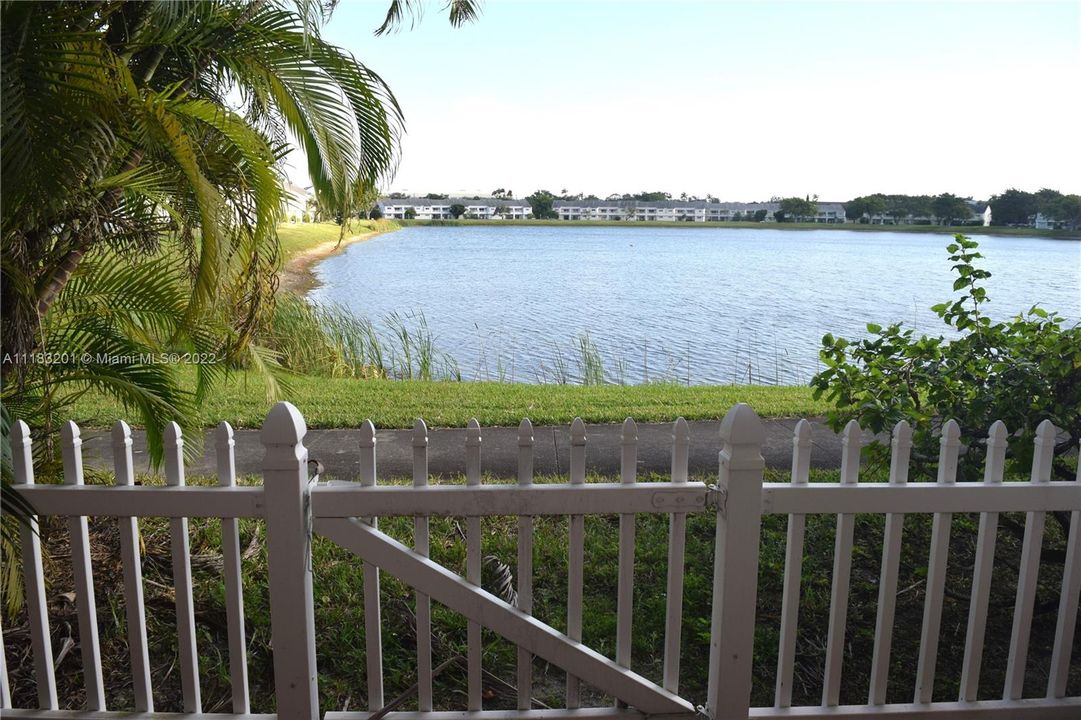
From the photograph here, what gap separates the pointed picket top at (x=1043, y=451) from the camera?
A: 3.12 meters

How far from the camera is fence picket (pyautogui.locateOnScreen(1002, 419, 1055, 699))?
3139mm

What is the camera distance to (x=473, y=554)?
9.65 feet

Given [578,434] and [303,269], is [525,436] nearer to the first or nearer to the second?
[578,434]

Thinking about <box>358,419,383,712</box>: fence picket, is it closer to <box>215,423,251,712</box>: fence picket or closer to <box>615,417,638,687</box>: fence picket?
<box>215,423,251,712</box>: fence picket

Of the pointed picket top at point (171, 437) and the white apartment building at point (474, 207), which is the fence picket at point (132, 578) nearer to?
the pointed picket top at point (171, 437)

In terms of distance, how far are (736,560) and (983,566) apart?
3.47ft

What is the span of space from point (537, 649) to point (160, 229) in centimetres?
295

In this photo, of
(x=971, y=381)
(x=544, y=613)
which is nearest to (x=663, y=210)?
(x=971, y=381)

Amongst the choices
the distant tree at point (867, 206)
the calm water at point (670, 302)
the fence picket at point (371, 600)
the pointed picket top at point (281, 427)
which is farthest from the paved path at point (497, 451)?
the distant tree at point (867, 206)

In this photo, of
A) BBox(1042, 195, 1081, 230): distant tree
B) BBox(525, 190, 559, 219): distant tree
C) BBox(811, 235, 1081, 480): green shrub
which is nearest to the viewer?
BBox(811, 235, 1081, 480): green shrub

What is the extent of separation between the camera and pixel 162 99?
3.39 m

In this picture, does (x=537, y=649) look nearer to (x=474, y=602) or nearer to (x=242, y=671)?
(x=474, y=602)

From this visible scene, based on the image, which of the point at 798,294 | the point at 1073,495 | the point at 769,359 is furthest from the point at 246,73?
the point at 798,294

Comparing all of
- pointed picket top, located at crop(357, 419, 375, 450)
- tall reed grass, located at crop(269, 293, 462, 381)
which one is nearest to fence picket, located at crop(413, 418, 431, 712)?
pointed picket top, located at crop(357, 419, 375, 450)
